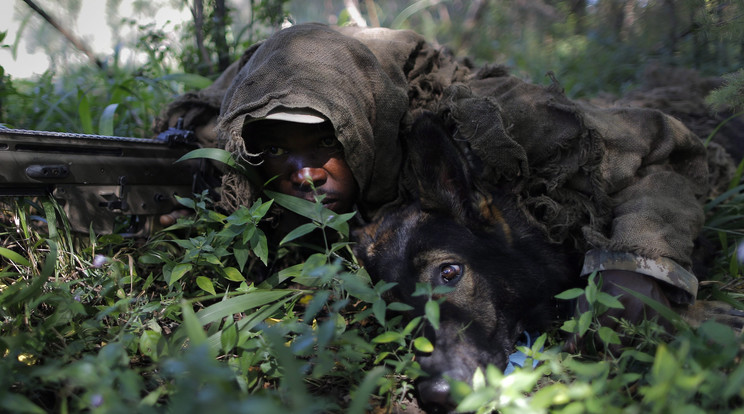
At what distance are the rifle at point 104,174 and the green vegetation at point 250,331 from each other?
0.13 metres

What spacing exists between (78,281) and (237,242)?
749 millimetres

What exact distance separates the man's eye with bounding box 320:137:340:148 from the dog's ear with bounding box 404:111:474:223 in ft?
1.44

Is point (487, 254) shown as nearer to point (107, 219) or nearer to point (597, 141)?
point (597, 141)

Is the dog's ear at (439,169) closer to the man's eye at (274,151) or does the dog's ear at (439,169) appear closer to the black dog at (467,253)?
the black dog at (467,253)

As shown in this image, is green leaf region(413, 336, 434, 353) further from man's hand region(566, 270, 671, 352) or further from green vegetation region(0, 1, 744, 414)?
man's hand region(566, 270, 671, 352)

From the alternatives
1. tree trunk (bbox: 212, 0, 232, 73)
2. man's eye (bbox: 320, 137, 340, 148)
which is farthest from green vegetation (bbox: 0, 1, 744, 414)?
tree trunk (bbox: 212, 0, 232, 73)

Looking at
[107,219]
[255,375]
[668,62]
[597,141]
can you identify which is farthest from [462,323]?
[668,62]

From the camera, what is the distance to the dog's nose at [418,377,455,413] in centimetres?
192

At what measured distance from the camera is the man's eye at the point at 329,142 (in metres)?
2.86

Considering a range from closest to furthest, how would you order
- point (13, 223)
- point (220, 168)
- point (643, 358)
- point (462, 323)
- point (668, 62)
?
point (643, 358) → point (462, 323) → point (13, 223) → point (220, 168) → point (668, 62)

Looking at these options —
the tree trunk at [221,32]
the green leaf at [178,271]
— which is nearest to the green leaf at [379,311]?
the green leaf at [178,271]

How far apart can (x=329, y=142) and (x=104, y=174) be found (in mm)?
1309

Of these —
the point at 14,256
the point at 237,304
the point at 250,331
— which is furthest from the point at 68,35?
the point at 250,331

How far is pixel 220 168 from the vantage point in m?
3.22
